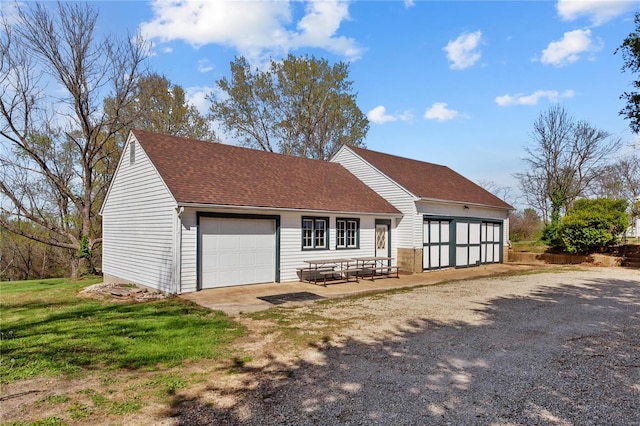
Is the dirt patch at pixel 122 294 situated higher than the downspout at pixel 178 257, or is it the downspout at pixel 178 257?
the downspout at pixel 178 257

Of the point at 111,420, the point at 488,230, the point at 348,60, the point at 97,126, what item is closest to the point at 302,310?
the point at 111,420

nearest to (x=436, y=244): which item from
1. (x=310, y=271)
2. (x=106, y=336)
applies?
(x=310, y=271)

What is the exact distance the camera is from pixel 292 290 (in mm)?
11664

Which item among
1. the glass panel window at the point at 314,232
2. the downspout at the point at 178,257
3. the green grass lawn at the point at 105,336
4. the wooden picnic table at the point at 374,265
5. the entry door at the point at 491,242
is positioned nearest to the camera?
the green grass lawn at the point at 105,336

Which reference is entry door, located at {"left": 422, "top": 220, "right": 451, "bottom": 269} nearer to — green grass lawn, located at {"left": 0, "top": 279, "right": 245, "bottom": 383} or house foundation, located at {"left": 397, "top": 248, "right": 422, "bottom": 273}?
house foundation, located at {"left": 397, "top": 248, "right": 422, "bottom": 273}

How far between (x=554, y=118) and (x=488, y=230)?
577 inches

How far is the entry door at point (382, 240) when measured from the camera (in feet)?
53.4

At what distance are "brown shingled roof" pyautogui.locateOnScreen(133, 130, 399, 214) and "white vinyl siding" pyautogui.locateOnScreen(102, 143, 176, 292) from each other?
2.01 feet

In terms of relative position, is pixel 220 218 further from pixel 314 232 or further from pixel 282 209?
pixel 314 232

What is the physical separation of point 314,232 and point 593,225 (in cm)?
1542

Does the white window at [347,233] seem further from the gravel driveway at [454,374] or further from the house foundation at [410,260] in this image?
the gravel driveway at [454,374]

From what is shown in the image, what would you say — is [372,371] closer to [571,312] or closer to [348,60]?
[571,312]

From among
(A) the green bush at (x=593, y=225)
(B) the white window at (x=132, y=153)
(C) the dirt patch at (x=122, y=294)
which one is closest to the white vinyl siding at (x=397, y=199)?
(A) the green bush at (x=593, y=225)

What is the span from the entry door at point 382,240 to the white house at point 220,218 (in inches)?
1.7
